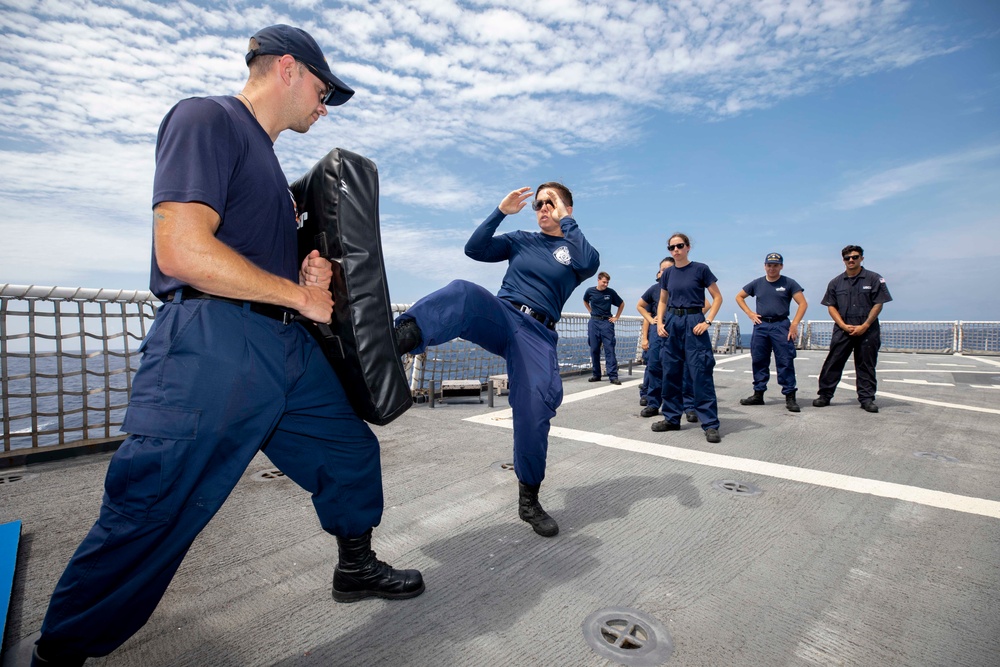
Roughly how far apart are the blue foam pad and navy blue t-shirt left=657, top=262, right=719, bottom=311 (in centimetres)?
518

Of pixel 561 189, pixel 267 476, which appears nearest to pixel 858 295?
pixel 561 189

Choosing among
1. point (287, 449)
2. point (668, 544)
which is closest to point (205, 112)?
point (287, 449)

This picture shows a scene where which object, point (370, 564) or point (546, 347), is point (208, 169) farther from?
point (546, 347)

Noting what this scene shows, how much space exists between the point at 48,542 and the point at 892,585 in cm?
379

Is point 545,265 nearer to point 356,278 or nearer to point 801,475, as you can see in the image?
point 356,278

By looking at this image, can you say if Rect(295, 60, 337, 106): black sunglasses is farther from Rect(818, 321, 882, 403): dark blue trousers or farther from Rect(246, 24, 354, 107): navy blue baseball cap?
Rect(818, 321, 882, 403): dark blue trousers

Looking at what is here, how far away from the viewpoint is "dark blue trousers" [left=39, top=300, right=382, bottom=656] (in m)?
1.17

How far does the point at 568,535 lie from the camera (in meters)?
2.44

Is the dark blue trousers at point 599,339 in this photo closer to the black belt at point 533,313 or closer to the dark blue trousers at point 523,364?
the black belt at point 533,313

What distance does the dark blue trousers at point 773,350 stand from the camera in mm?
6074

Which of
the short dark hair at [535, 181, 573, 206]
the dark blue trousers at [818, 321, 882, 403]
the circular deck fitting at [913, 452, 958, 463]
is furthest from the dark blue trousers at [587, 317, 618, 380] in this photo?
the short dark hair at [535, 181, 573, 206]

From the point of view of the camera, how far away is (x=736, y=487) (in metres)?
3.08

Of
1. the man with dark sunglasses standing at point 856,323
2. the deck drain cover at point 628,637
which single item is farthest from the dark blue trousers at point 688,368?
the deck drain cover at point 628,637

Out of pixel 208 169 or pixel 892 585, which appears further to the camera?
pixel 892 585
